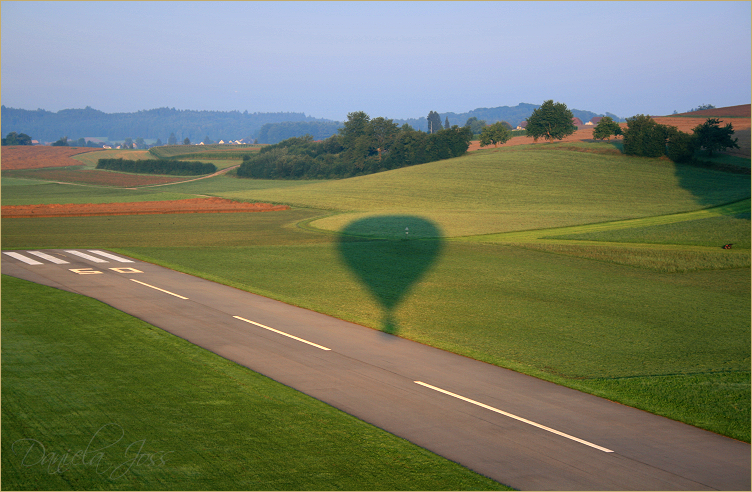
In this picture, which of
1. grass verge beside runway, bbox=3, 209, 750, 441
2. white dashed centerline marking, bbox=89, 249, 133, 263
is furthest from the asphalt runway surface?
white dashed centerline marking, bbox=89, 249, 133, 263

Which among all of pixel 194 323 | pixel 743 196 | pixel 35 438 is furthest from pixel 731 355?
pixel 743 196

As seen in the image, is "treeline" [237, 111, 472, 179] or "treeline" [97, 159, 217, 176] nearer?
"treeline" [237, 111, 472, 179]

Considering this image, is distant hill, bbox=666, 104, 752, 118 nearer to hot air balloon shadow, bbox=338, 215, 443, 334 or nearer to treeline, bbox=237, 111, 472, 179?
treeline, bbox=237, 111, 472, 179

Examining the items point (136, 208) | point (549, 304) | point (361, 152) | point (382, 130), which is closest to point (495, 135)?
point (382, 130)

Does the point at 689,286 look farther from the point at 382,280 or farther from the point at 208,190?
the point at 208,190

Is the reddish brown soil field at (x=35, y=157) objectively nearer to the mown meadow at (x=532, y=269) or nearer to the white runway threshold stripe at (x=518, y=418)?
the mown meadow at (x=532, y=269)

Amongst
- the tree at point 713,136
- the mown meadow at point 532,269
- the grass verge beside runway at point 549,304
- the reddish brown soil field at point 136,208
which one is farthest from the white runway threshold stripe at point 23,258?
the tree at point 713,136

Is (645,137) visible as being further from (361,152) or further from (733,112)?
(361,152)
